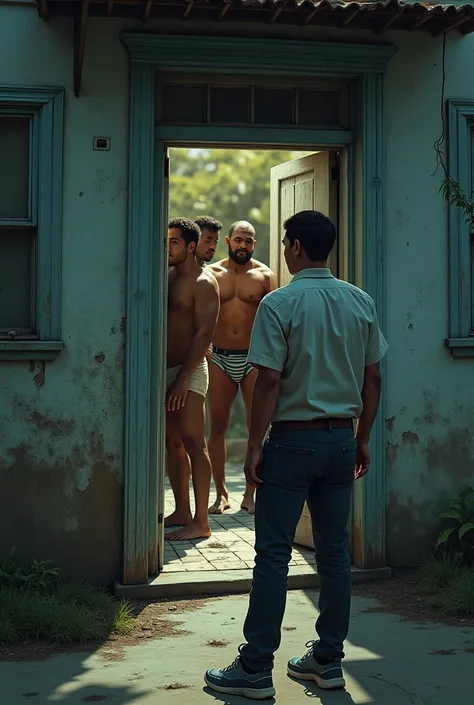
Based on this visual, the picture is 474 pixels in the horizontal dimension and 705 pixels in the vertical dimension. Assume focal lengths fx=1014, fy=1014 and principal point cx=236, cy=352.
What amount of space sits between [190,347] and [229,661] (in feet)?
10.9

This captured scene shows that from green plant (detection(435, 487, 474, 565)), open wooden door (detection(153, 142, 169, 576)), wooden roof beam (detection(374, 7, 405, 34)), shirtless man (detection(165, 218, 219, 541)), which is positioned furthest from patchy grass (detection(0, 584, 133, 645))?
wooden roof beam (detection(374, 7, 405, 34))

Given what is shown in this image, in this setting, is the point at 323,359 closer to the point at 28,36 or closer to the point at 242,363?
the point at 28,36

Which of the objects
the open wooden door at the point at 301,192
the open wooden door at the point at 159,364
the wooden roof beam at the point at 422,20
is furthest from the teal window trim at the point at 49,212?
the wooden roof beam at the point at 422,20

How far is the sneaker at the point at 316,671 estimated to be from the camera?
4730 mm

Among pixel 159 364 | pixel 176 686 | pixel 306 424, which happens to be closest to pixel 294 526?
pixel 306 424

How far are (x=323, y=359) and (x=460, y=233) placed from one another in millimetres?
2968

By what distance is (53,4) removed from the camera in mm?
6363

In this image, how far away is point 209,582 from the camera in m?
6.66

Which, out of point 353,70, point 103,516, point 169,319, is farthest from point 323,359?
point 169,319

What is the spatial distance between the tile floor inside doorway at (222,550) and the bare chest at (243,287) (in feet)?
6.52

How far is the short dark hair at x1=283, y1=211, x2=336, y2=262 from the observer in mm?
4777

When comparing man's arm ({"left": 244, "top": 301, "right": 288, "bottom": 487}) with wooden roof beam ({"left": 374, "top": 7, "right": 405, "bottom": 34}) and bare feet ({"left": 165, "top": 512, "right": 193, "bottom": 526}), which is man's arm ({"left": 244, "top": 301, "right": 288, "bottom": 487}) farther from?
bare feet ({"left": 165, "top": 512, "right": 193, "bottom": 526})

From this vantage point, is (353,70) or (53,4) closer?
(53,4)

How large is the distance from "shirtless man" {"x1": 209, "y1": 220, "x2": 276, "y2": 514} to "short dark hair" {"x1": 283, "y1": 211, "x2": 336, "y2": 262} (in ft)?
14.9
